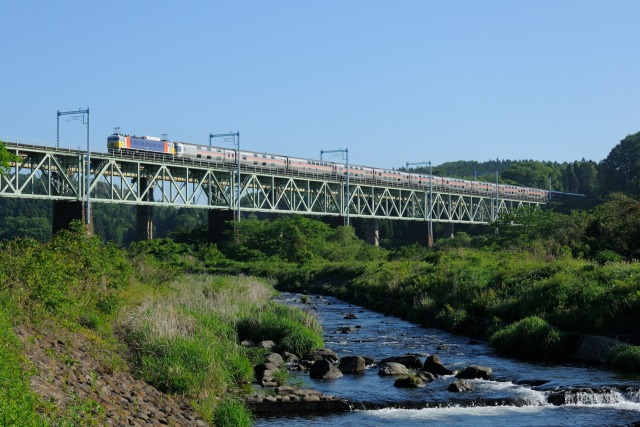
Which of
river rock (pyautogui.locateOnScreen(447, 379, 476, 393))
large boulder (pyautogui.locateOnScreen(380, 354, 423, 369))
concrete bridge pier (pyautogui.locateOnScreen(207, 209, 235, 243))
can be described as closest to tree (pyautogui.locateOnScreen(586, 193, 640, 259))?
large boulder (pyautogui.locateOnScreen(380, 354, 423, 369))

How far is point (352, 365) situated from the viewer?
24.5 m

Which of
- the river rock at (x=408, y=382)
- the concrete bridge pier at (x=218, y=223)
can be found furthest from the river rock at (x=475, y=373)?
the concrete bridge pier at (x=218, y=223)

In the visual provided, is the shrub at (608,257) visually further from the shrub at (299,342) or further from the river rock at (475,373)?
the shrub at (299,342)

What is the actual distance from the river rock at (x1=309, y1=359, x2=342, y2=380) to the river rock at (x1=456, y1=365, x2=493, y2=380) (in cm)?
372

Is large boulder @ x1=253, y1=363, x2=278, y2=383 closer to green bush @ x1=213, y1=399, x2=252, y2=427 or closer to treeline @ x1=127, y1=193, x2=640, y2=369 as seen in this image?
green bush @ x1=213, y1=399, x2=252, y2=427

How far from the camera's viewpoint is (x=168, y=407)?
16.2 m

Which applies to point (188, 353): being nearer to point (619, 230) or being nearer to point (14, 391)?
point (14, 391)

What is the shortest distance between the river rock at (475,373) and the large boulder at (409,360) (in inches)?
78.1

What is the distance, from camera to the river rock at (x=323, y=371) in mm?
23125

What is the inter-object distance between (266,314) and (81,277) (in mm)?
7875

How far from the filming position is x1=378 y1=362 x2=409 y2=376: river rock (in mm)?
23875

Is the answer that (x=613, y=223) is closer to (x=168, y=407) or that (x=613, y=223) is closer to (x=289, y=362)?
(x=289, y=362)

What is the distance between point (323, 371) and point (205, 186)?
6509 centimetres

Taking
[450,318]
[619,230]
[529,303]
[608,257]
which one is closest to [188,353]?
[529,303]
